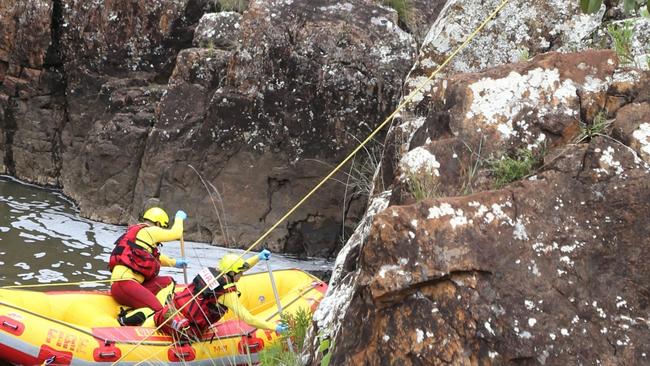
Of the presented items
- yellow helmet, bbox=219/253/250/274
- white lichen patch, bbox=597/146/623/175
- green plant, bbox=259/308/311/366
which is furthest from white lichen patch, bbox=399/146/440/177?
yellow helmet, bbox=219/253/250/274

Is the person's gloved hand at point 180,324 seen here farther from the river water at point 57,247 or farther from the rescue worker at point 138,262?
the river water at point 57,247

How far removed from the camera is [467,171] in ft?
13.0

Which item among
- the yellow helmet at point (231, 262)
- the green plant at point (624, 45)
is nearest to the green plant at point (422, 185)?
the green plant at point (624, 45)

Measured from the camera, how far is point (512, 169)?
150 inches

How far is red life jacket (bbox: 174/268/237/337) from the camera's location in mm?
6523

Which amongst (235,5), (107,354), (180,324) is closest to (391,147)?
(180,324)

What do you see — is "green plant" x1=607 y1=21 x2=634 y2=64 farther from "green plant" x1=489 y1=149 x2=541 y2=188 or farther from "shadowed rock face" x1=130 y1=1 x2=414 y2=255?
"shadowed rock face" x1=130 y1=1 x2=414 y2=255

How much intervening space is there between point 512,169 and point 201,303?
146 inches

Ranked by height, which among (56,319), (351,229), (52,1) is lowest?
(351,229)

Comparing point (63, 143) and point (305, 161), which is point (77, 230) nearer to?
point (63, 143)

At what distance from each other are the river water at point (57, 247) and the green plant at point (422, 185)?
20.0ft

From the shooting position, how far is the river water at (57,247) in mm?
9828

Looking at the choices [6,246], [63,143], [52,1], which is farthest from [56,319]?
[52,1]

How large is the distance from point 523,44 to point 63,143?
9286 millimetres
